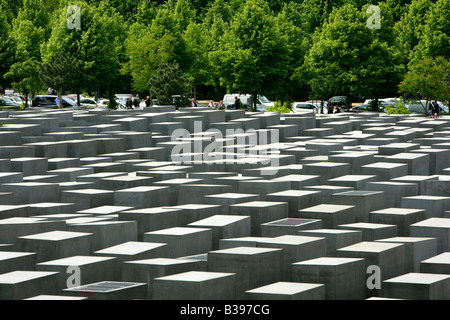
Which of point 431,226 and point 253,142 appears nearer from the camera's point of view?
point 431,226

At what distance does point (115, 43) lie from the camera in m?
54.1

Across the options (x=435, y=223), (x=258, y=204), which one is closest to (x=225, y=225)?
(x=258, y=204)

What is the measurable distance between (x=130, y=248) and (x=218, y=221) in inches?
71.7

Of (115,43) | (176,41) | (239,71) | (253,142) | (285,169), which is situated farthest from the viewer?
(115,43)

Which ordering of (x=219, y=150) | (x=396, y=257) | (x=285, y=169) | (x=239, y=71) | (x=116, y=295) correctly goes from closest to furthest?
(x=116, y=295)
(x=396, y=257)
(x=285, y=169)
(x=219, y=150)
(x=239, y=71)

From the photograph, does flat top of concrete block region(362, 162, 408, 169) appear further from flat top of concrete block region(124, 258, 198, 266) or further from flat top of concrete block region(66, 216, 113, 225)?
flat top of concrete block region(124, 258, 198, 266)

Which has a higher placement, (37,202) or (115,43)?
(115,43)

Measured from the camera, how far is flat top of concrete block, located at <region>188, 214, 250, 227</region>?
432 inches

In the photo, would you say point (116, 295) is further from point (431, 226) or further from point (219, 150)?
point (219, 150)

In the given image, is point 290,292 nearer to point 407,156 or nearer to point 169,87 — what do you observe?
point 407,156

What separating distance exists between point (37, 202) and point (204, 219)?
364cm

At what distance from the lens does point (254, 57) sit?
41.9 meters

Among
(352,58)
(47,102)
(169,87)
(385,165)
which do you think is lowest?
(385,165)

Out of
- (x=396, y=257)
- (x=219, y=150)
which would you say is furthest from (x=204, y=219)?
(x=219, y=150)
